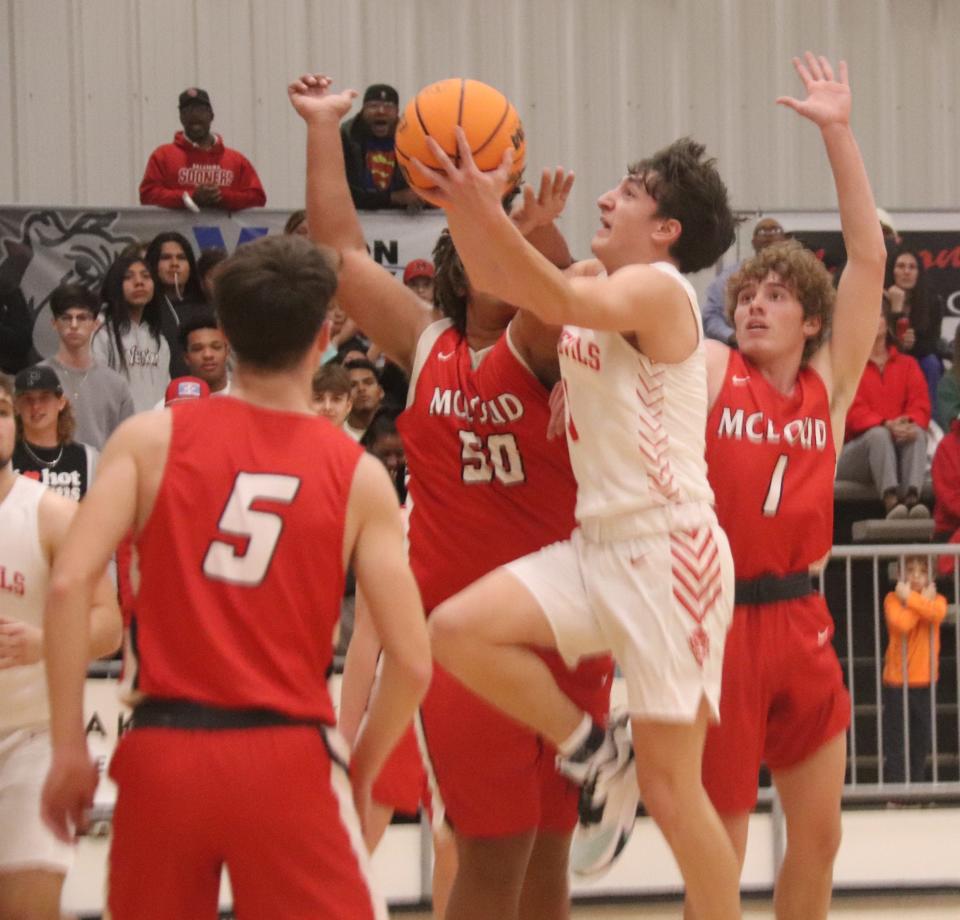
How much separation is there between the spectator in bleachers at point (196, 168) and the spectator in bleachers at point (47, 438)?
307 cm

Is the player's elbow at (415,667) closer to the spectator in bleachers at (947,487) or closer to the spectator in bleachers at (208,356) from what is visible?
the spectator in bleachers at (208,356)

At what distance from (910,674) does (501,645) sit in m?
3.96

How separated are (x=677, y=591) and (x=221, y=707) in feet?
4.81

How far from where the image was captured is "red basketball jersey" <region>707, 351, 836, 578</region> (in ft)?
15.3

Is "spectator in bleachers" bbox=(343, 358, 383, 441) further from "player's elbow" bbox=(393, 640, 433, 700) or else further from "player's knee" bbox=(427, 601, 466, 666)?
"player's elbow" bbox=(393, 640, 433, 700)

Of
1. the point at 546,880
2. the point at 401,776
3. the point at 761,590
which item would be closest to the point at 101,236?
the point at 401,776

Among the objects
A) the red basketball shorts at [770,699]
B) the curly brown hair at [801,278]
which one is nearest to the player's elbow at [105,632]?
the red basketball shorts at [770,699]

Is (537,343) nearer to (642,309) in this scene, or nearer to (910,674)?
(642,309)

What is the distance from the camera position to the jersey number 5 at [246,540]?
120 inches

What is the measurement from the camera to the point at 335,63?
12727 millimetres

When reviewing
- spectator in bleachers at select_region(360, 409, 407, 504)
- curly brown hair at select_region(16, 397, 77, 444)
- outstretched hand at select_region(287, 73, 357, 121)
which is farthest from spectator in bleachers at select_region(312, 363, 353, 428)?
outstretched hand at select_region(287, 73, 357, 121)

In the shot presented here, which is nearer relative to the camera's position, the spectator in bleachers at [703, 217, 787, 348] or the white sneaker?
the white sneaker

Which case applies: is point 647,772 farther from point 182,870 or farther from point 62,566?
point 62,566

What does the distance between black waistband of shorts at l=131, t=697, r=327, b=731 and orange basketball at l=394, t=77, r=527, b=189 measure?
174 cm
